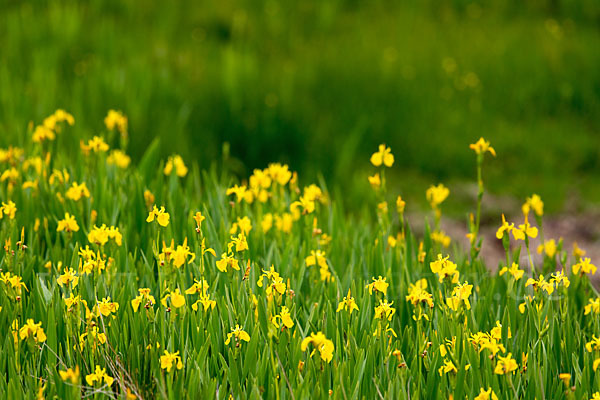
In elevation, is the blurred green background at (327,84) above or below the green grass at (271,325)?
above

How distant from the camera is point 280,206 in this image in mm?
3008

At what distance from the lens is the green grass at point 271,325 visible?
6.42 ft

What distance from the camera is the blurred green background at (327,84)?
4.78 meters

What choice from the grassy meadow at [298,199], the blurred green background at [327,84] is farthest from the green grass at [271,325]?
the blurred green background at [327,84]

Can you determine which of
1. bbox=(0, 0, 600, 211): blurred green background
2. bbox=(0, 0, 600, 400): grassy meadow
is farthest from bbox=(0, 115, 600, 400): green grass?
bbox=(0, 0, 600, 211): blurred green background

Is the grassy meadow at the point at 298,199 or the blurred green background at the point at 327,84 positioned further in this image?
the blurred green background at the point at 327,84

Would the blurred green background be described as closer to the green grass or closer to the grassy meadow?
the grassy meadow

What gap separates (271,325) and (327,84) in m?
3.78

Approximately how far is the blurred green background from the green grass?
1722 mm

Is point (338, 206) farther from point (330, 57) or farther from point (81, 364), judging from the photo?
point (330, 57)

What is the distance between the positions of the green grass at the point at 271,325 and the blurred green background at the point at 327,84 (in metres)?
1.72

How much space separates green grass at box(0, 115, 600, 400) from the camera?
6.42 ft

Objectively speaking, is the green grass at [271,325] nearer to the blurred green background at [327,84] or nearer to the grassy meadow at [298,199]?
the grassy meadow at [298,199]

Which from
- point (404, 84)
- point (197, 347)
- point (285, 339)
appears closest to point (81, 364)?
point (197, 347)
